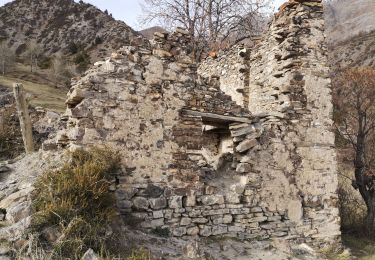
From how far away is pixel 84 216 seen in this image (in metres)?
4.12

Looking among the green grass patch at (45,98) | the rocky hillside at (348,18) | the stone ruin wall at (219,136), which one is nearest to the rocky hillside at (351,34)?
the rocky hillside at (348,18)

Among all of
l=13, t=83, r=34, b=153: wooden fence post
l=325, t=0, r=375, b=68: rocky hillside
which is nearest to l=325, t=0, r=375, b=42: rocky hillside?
l=325, t=0, r=375, b=68: rocky hillside

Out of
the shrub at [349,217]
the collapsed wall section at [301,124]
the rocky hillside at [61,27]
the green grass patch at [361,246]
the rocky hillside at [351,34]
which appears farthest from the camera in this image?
the rocky hillside at [61,27]

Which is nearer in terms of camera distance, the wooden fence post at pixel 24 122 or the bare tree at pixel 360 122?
the wooden fence post at pixel 24 122

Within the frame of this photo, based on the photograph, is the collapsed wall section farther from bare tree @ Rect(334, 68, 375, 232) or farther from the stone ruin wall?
bare tree @ Rect(334, 68, 375, 232)

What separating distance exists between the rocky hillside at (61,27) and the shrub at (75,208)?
118 ft

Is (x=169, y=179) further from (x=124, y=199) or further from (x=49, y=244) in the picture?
(x=49, y=244)

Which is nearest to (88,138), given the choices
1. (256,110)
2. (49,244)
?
(49,244)

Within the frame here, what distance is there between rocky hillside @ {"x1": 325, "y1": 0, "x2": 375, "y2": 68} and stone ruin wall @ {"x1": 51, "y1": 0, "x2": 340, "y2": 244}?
13.8 metres

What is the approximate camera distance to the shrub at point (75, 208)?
12.6ft

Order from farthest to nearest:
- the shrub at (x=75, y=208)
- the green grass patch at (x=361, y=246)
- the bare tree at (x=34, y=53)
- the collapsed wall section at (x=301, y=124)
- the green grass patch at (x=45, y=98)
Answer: the bare tree at (x=34, y=53) < the green grass patch at (x=45, y=98) < the green grass patch at (x=361, y=246) < the collapsed wall section at (x=301, y=124) < the shrub at (x=75, y=208)

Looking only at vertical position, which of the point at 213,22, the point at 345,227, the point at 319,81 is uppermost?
the point at 213,22

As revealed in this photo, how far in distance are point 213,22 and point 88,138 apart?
1179 centimetres

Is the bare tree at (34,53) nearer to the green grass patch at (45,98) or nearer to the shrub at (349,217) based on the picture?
the green grass patch at (45,98)
